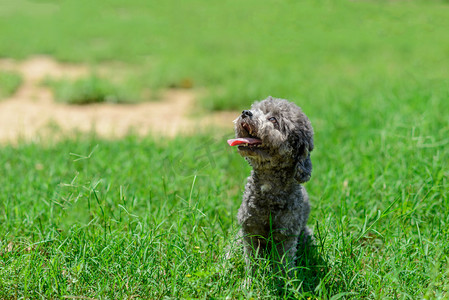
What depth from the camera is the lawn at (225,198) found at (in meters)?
2.67

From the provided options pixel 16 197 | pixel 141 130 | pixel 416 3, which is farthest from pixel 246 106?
pixel 416 3

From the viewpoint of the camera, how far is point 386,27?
13961 millimetres

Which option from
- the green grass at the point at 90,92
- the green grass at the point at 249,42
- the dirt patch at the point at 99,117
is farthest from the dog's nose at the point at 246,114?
the green grass at the point at 90,92

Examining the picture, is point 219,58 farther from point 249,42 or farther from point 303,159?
point 303,159

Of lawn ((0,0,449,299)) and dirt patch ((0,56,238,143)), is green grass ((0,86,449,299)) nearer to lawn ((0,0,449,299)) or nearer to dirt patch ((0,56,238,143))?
lawn ((0,0,449,299))

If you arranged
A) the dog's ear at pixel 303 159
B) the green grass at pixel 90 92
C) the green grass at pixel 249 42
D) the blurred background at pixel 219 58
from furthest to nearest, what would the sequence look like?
the green grass at pixel 249 42 < the green grass at pixel 90 92 < the blurred background at pixel 219 58 < the dog's ear at pixel 303 159

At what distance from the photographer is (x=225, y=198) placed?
3.81 m

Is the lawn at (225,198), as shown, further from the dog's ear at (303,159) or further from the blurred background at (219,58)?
the dog's ear at (303,159)

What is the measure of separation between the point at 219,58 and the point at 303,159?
7821mm

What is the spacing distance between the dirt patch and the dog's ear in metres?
3.27

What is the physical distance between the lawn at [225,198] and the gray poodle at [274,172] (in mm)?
202

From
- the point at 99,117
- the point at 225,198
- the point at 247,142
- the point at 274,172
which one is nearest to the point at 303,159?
the point at 274,172

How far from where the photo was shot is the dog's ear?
2.72 m

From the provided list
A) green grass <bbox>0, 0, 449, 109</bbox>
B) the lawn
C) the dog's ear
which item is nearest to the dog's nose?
the dog's ear
